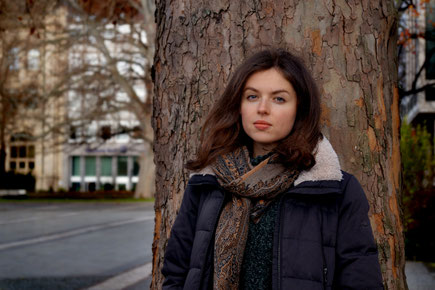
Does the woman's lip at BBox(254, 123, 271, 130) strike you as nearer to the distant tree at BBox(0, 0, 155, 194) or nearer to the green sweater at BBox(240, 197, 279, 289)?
the green sweater at BBox(240, 197, 279, 289)

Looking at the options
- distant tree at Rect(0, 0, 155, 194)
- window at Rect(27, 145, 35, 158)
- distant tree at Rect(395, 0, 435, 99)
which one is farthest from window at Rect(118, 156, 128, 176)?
distant tree at Rect(395, 0, 435, 99)

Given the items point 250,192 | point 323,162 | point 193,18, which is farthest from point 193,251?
point 193,18

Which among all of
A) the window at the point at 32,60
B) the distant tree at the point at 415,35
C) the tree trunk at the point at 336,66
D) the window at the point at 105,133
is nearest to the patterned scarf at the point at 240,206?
the tree trunk at the point at 336,66

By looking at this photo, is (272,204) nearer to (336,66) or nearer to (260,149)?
(260,149)

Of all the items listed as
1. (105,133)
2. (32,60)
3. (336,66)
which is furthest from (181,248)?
(32,60)

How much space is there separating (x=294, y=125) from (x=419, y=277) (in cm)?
548

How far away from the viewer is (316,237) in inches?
86.0

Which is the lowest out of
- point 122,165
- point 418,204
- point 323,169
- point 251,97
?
point 418,204

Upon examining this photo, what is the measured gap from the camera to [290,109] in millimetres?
2375

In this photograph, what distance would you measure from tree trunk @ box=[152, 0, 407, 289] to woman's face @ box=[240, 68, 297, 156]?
48 centimetres

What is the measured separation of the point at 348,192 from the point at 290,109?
0.41 meters

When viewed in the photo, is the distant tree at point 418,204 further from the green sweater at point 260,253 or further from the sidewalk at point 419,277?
the green sweater at point 260,253

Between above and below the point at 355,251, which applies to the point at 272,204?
above

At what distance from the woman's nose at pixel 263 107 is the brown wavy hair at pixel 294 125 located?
0.13 meters
